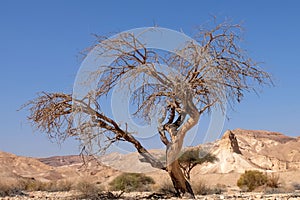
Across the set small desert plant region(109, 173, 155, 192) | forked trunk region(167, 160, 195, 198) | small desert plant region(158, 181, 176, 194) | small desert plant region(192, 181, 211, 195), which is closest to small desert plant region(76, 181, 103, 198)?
small desert plant region(158, 181, 176, 194)

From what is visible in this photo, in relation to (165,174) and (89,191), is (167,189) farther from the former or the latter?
(165,174)

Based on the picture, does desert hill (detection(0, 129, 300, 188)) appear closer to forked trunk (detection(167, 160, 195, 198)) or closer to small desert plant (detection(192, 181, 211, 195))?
forked trunk (detection(167, 160, 195, 198))

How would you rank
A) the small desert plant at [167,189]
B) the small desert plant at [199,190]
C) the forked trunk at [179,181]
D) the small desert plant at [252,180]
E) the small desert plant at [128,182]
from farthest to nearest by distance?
the small desert plant at [128,182] → the small desert plant at [252,180] → the small desert plant at [199,190] → the small desert plant at [167,189] → the forked trunk at [179,181]

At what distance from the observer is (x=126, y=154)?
466 inches

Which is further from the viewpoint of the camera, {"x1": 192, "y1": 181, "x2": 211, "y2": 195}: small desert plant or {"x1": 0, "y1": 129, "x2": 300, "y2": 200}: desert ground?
{"x1": 192, "y1": 181, "x2": 211, "y2": 195}: small desert plant

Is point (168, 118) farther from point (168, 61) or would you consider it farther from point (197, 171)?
point (197, 171)

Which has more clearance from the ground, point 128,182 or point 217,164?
point 217,164

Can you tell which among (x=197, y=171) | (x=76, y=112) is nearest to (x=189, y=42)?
(x=76, y=112)

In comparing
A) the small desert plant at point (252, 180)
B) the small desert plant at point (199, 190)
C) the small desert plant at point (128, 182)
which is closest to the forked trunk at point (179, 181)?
the small desert plant at point (199, 190)

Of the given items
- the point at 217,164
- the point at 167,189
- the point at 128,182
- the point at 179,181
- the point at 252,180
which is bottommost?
the point at 167,189

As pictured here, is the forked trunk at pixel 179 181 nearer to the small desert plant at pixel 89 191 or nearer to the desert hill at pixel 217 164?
the desert hill at pixel 217 164

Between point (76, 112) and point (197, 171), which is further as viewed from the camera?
point (197, 171)

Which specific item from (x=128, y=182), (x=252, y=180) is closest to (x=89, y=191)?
(x=128, y=182)

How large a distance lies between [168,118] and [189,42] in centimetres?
243
